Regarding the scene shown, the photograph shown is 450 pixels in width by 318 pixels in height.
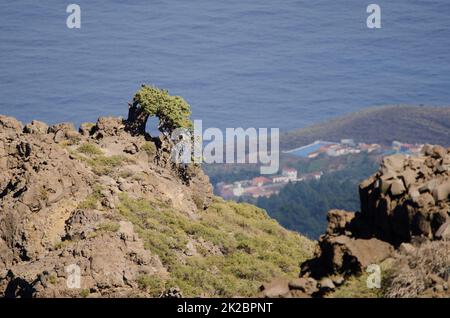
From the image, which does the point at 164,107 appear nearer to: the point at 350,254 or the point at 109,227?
the point at 109,227

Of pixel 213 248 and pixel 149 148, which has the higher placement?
pixel 149 148

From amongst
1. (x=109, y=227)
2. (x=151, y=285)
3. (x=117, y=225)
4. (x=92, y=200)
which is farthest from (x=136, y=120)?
(x=151, y=285)

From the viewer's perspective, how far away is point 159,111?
73.2m

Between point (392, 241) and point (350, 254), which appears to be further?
point (392, 241)

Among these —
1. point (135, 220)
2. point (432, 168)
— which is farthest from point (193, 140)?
point (432, 168)

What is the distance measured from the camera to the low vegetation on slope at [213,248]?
193ft

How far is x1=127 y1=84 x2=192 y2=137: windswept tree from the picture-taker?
73000 mm

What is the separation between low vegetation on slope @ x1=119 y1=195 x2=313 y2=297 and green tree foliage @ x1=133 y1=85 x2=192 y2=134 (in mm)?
5211

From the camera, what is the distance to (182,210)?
6975 cm

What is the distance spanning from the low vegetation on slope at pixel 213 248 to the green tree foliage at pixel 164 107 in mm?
5211

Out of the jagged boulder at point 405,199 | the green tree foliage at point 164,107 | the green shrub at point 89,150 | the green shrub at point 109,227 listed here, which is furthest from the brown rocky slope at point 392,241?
the green tree foliage at point 164,107

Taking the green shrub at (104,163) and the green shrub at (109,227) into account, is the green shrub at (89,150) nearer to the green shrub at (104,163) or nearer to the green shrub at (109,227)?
the green shrub at (104,163)

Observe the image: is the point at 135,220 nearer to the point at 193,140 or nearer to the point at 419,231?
the point at 193,140

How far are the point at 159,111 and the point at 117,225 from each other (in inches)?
596
